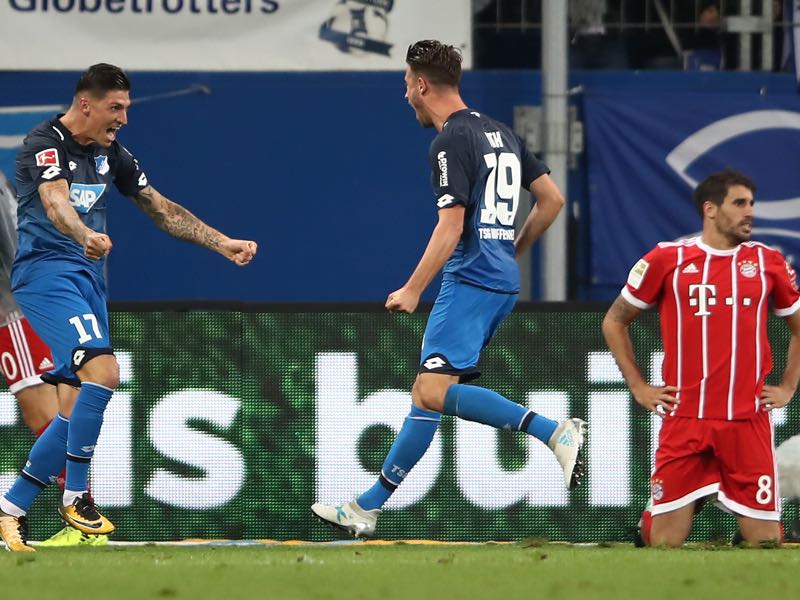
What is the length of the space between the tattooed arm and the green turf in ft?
2.53

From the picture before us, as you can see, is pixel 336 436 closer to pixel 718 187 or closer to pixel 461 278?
pixel 461 278

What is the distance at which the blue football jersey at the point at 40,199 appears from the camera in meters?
7.58

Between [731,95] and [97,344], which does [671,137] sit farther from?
[97,344]

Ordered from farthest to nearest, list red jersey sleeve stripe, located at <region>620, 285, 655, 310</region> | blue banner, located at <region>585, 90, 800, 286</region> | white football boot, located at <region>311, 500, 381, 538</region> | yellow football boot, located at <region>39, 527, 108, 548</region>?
1. blue banner, located at <region>585, 90, 800, 286</region>
2. yellow football boot, located at <region>39, 527, 108, 548</region>
3. white football boot, located at <region>311, 500, 381, 538</region>
4. red jersey sleeve stripe, located at <region>620, 285, 655, 310</region>

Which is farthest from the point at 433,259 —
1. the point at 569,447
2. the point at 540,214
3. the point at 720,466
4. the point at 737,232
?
the point at 720,466

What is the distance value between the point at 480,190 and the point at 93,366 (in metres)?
1.79

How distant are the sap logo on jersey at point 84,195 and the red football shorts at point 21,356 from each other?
4.06 ft

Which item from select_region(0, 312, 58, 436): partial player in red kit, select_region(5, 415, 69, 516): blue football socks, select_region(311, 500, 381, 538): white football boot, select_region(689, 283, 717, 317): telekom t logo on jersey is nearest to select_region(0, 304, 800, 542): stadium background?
select_region(0, 312, 58, 436): partial player in red kit

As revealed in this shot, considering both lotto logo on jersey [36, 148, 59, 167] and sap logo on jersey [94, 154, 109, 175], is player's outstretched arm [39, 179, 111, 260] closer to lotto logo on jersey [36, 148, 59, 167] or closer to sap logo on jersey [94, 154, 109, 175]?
lotto logo on jersey [36, 148, 59, 167]

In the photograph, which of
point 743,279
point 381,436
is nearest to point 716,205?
point 743,279

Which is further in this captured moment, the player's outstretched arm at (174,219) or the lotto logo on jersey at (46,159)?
the player's outstretched arm at (174,219)

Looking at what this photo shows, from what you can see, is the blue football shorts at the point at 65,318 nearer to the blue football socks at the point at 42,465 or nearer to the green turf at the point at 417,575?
the blue football socks at the point at 42,465

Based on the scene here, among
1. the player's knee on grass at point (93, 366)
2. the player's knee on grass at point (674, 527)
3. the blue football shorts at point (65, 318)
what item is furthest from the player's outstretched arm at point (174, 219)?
the player's knee on grass at point (674, 527)

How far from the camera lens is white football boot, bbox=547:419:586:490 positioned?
7.43 meters
